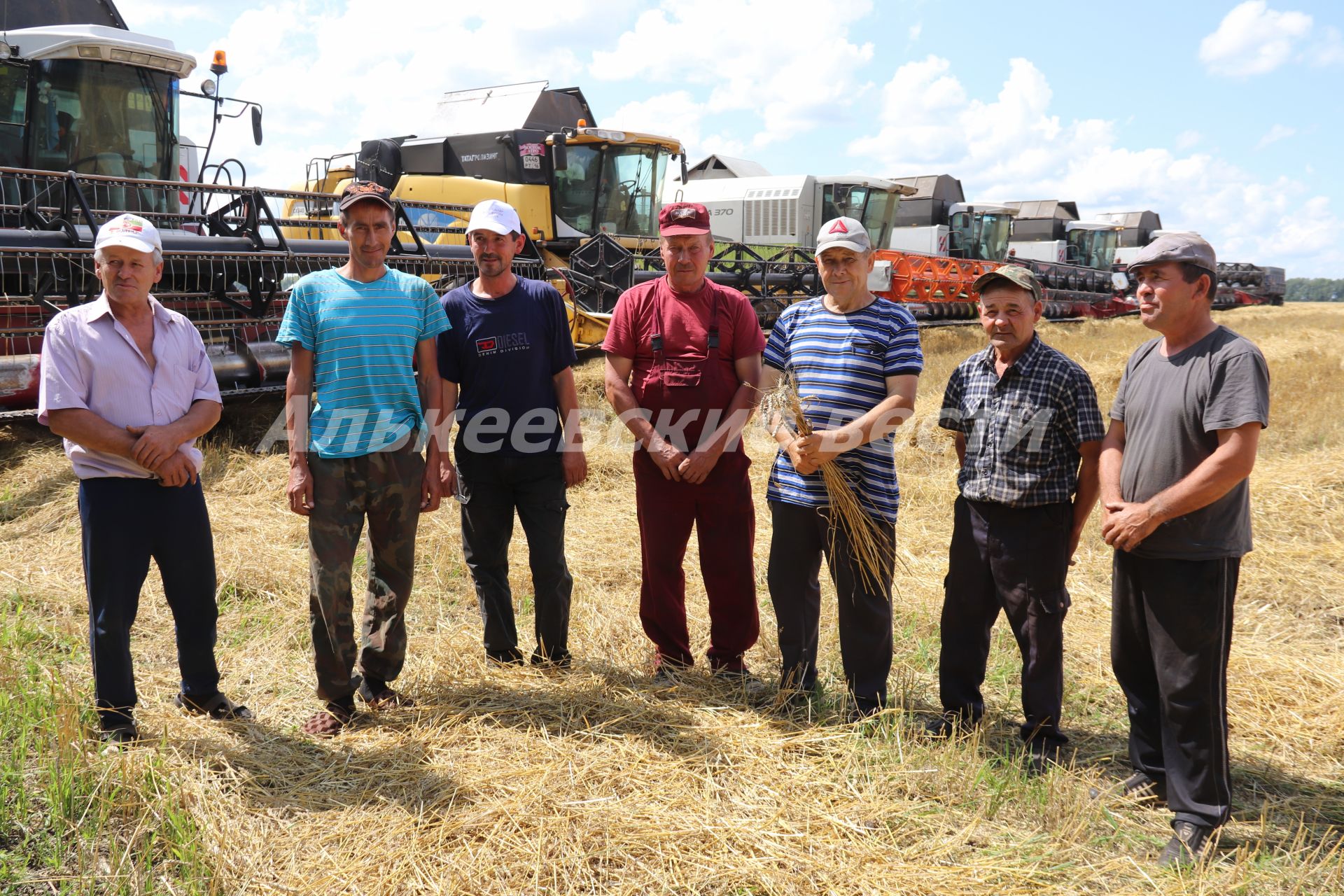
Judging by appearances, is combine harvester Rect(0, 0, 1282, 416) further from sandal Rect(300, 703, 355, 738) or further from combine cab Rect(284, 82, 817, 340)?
sandal Rect(300, 703, 355, 738)

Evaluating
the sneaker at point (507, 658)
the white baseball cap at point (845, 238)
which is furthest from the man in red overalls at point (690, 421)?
the sneaker at point (507, 658)

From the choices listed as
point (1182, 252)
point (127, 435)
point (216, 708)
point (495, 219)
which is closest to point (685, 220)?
point (495, 219)

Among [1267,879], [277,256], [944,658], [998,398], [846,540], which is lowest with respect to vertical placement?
[1267,879]

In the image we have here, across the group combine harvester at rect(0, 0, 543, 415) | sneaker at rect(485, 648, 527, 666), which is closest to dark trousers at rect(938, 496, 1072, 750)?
sneaker at rect(485, 648, 527, 666)

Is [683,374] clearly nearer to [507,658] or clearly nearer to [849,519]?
[849,519]

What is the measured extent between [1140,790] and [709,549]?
160 centimetres

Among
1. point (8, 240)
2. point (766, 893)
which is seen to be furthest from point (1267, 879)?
point (8, 240)

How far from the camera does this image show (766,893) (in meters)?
2.39

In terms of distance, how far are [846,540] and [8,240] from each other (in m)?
5.76

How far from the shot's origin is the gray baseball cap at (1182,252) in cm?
265

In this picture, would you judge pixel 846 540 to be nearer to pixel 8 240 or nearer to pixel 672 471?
pixel 672 471

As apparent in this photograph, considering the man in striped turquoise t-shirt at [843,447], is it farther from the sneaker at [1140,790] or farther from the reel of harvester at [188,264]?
the reel of harvester at [188,264]

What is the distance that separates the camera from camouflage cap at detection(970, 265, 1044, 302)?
3.07m

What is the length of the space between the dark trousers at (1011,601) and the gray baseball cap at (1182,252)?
32.3 inches
